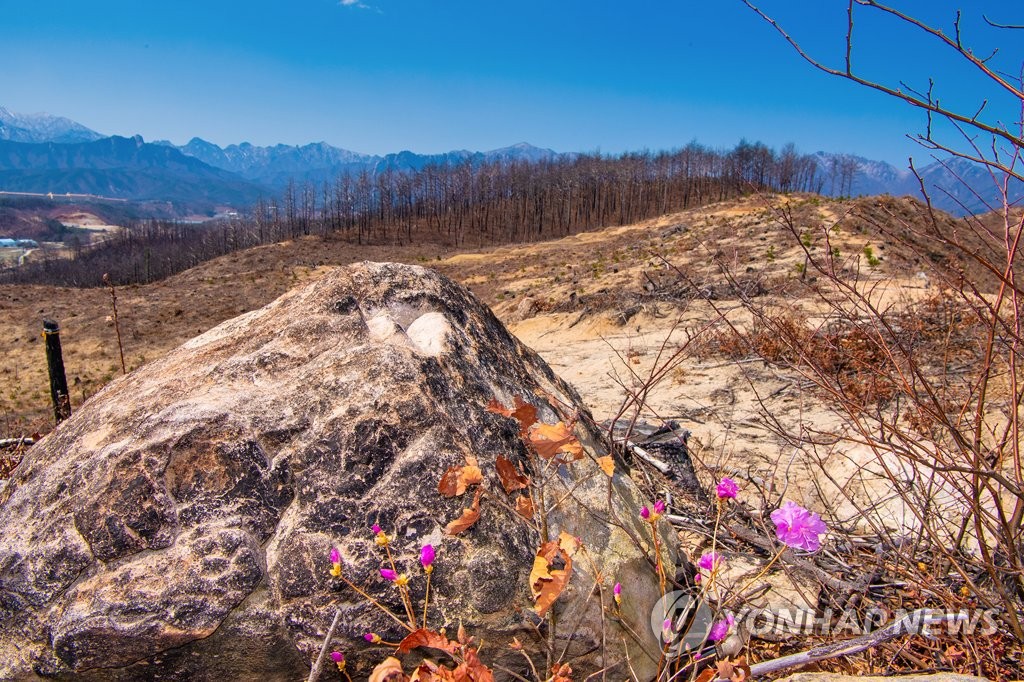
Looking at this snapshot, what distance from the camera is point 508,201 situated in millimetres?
82938

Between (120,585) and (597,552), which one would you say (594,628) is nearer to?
(597,552)

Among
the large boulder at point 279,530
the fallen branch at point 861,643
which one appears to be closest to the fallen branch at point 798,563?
the fallen branch at point 861,643

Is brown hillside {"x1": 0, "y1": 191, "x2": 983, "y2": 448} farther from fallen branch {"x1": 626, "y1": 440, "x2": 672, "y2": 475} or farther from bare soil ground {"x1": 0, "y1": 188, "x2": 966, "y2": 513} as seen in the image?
fallen branch {"x1": 626, "y1": 440, "x2": 672, "y2": 475}

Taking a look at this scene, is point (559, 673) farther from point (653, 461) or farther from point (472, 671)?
point (653, 461)

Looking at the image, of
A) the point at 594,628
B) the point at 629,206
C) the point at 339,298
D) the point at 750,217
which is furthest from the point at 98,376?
the point at 629,206

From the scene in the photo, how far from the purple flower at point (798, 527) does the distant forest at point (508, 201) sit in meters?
71.1

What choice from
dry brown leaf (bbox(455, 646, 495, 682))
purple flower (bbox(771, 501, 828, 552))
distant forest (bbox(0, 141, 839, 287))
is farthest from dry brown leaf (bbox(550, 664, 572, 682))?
distant forest (bbox(0, 141, 839, 287))

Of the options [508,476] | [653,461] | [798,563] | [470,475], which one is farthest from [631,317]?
[470,475]

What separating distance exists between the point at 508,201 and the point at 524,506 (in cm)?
8350

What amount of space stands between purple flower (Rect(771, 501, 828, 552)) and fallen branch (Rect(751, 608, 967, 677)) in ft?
1.23

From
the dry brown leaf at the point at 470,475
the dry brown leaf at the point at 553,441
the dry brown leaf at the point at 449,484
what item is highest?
the dry brown leaf at the point at 553,441

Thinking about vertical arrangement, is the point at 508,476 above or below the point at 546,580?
above

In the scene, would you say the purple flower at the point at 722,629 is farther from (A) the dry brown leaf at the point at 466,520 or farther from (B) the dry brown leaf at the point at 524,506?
(A) the dry brown leaf at the point at 466,520

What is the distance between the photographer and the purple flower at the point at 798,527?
160 cm
